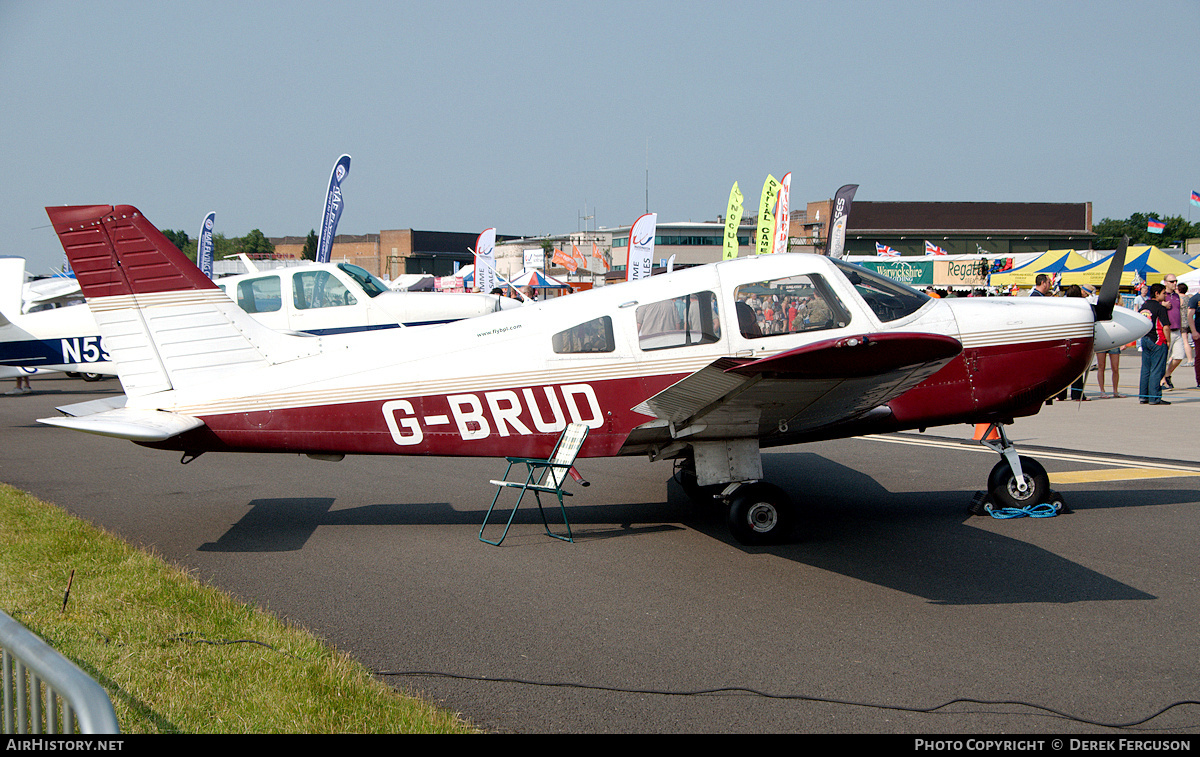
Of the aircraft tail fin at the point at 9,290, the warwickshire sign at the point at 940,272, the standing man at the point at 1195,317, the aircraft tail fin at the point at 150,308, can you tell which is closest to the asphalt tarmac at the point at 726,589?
the aircraft tail fin at the point at 150,308

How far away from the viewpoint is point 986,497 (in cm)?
710

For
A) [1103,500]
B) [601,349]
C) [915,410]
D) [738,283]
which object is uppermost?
[738,283]

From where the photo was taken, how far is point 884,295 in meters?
6.44

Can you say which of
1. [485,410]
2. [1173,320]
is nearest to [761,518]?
[485,410]

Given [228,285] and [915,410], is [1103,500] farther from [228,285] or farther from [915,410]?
[228,285]

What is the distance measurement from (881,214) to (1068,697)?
332 ft

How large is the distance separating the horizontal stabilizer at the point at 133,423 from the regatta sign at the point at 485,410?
4.91 feet

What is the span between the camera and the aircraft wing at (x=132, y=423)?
18.3ft

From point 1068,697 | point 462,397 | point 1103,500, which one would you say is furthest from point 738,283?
point 1103,500

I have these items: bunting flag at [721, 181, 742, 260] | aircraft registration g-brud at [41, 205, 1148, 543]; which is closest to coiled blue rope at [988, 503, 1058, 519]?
aircraft registration g-brud at [41, 205, 1148, 543]

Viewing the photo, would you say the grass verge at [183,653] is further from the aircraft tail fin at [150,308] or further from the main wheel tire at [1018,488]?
the main wheel tire at [1018,488]

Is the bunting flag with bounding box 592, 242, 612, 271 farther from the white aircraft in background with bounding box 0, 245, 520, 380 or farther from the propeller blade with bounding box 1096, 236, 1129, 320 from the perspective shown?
the propeller blade with bounding box 1096, 236, 1129, 320

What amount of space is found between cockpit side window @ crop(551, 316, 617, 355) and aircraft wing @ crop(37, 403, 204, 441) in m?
2.85

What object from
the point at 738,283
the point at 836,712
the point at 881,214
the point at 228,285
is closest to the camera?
the point at 836,712
